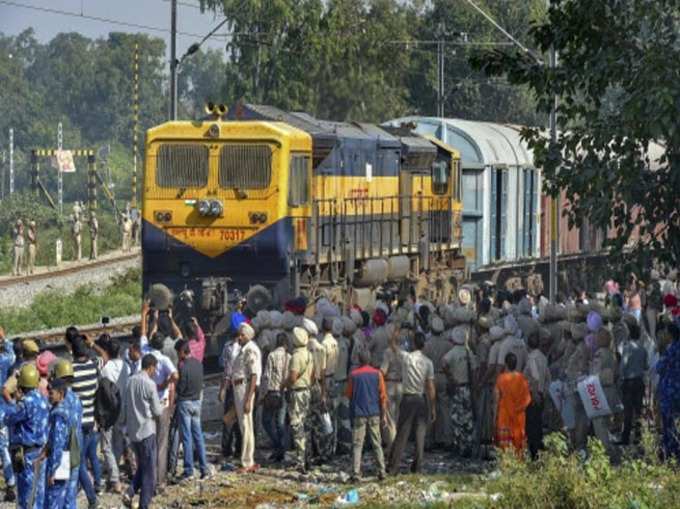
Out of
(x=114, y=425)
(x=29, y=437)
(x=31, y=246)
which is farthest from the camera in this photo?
(x=31, y=246)

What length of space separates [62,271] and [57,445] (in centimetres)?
3746

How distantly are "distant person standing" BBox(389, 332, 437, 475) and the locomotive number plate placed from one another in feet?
31.8

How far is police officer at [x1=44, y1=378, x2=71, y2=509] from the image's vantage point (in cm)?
1583

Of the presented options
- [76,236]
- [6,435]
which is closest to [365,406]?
[6,435]

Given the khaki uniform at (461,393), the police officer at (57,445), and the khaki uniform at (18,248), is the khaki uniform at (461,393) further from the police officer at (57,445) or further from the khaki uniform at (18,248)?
the khaki uniform at (18,248)

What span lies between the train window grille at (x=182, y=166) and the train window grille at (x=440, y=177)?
10084 mm

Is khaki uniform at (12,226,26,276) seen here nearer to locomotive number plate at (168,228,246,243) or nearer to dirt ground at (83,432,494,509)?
locomotive number plate at (168,228,246,243)

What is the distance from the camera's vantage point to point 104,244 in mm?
66938

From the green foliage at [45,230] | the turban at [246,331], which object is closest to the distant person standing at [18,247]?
the green foliage at [45,230]

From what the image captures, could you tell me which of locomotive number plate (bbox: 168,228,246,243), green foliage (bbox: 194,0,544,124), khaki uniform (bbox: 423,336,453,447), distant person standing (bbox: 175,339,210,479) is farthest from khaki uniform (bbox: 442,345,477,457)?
green foliage (bbox: 194,0,544,124)

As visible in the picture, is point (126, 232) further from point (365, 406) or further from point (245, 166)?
point (365, 406)

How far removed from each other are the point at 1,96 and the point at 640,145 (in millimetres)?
130696

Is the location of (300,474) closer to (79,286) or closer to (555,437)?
(555,437)

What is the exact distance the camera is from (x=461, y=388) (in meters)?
21.1
